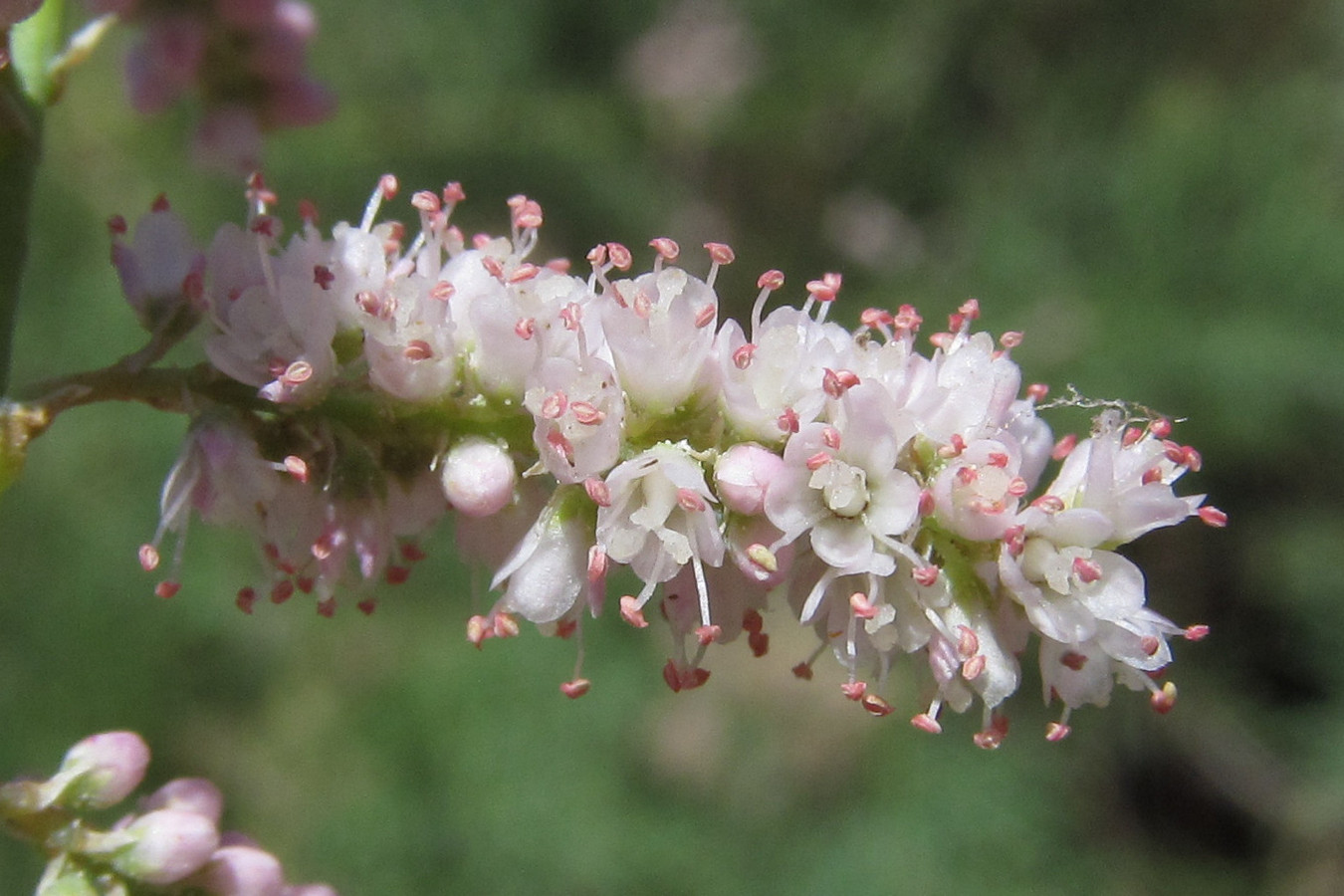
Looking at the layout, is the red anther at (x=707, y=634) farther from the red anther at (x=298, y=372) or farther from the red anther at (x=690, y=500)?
the red anther at (x=298, y=372)

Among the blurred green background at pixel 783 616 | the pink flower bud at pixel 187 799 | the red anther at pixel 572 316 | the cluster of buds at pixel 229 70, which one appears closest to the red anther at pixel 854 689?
the red anther at pixel 572 316

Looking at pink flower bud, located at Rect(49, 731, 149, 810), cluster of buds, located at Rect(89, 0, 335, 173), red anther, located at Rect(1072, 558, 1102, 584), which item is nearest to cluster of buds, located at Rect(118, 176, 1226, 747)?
red anther, located at Rect(1072, 558, 1102, 584)

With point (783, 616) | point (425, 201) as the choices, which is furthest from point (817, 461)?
point (783, 616)

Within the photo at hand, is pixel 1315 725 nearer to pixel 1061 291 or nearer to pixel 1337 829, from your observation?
pixel 1337 829

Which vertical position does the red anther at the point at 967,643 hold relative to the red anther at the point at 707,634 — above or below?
above

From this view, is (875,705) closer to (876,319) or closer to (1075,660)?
(1075,660)
